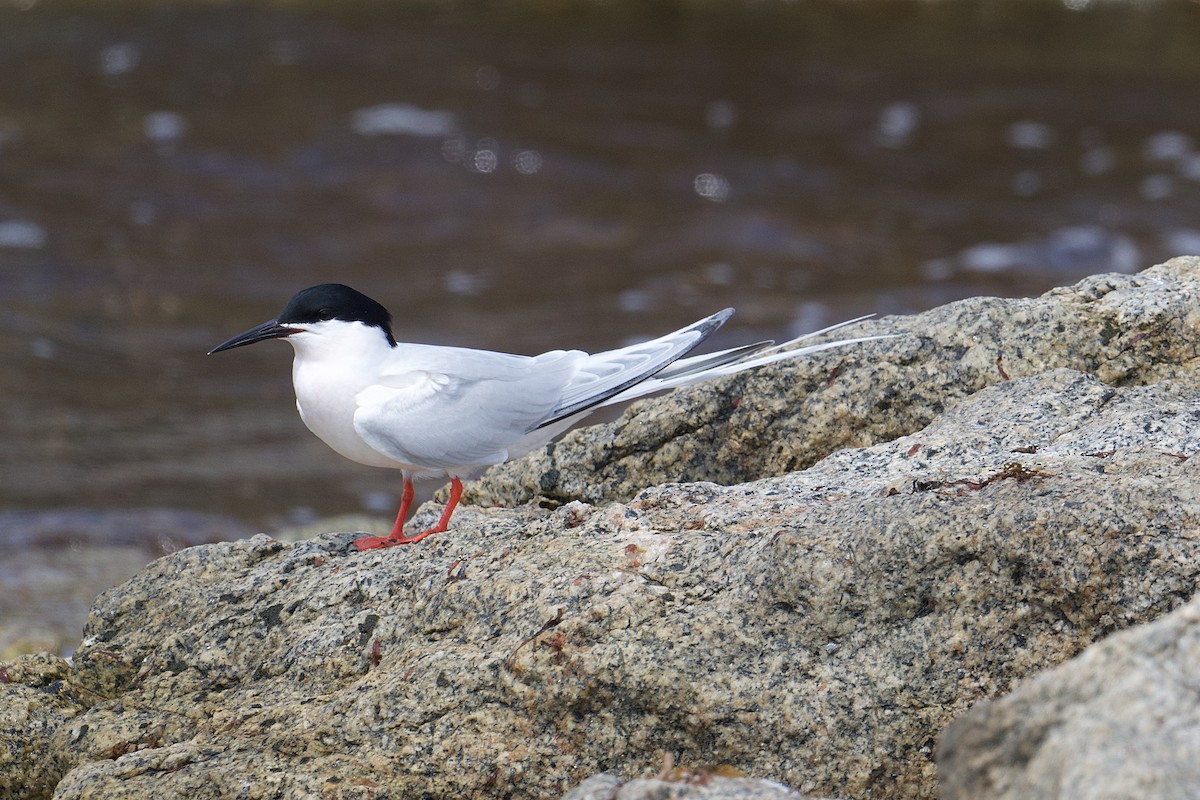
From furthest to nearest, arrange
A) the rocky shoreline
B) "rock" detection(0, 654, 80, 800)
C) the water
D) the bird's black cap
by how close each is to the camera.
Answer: the water
the bird's black cap
"rock" detection(0, 654, 80, 800)
the rocky shoreline

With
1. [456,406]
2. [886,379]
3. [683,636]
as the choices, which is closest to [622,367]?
[456,406]

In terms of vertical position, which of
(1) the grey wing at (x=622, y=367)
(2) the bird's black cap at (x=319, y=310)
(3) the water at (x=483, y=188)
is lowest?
(3) the water at (x=483, y=188)

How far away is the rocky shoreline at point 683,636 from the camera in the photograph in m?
2.98

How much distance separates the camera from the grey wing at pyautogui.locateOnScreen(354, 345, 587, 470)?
Result: 429cm

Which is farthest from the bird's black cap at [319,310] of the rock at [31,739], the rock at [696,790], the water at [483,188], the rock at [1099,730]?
the water at [483,188]

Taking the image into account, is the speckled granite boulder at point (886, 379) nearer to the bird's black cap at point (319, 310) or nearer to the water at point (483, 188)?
the bird's black cap at point (319, 310)

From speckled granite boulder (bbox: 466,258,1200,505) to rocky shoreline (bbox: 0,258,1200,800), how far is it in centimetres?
31

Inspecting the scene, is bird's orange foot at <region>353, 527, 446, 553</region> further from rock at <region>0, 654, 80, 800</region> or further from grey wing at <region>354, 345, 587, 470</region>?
rock at <region>0, 654, 80, 800</region>

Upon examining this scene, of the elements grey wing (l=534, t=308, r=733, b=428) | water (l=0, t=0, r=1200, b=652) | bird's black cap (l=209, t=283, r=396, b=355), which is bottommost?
water (l=0, t=0, r=1200, b=652)

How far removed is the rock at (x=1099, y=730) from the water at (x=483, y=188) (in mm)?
7153

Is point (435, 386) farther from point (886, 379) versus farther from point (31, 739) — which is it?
point (31, 739)

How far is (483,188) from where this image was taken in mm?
15695

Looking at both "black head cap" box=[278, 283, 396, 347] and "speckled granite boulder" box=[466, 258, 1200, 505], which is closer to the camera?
"speckled granite boulder" box=[466, 258, 1200, 505]

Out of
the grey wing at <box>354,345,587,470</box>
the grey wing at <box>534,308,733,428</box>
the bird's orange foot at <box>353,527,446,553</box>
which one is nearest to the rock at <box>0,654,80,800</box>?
the bird's orange foot at <box>353,527,446,553</box>
